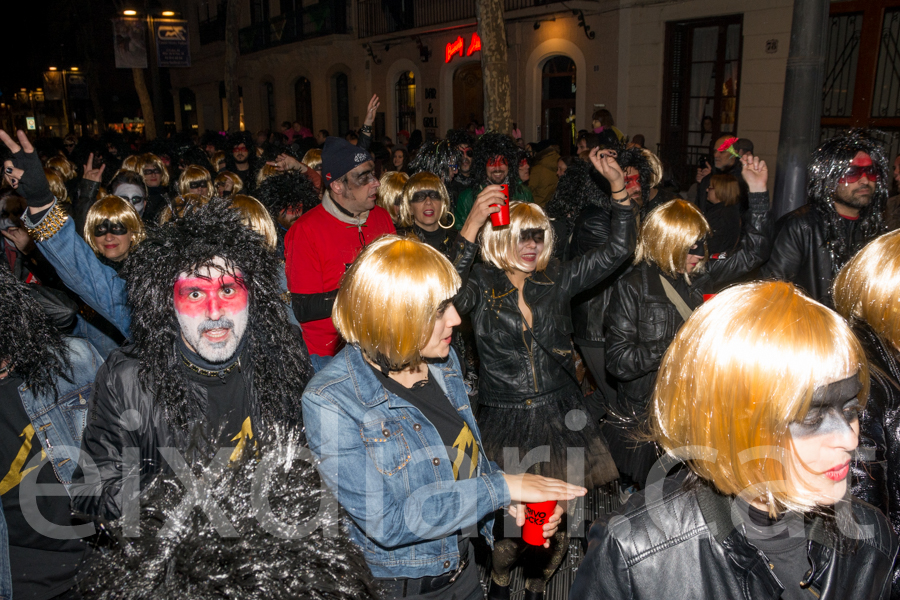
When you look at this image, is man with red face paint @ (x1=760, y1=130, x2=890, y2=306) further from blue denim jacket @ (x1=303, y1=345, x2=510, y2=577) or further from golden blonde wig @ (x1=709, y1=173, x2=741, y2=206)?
blue denim jacket @ (x1=303, y1=345, x2=510, y2=577)

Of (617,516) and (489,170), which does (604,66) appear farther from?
(617,516)

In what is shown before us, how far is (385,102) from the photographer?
73.2 ft

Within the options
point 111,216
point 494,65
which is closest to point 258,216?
point 111,216

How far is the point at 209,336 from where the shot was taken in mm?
2299

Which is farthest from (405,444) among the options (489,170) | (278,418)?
(489,170)

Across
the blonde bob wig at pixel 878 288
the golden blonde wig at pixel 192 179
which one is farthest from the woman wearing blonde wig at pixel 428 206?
the blonde bob wig at pixel 878 288

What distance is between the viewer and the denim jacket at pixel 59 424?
7.12 feet

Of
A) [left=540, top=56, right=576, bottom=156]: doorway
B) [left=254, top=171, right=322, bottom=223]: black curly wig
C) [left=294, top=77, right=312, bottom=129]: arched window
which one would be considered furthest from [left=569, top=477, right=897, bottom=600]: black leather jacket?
[left=294, top=77, right=312, bottom=129]: arched window

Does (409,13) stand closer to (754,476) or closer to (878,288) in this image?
(878,288)

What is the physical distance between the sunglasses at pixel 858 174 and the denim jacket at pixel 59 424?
451cm

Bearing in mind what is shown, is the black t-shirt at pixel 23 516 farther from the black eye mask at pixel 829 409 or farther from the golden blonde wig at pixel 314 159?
the golden blonde wig at pixel 314 159

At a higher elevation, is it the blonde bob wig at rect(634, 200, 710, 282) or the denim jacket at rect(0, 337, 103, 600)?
the blonde bob wig at rect(634, 200, 710, 282)

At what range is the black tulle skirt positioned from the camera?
322 cm

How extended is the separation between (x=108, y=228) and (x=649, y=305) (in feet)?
11.0
